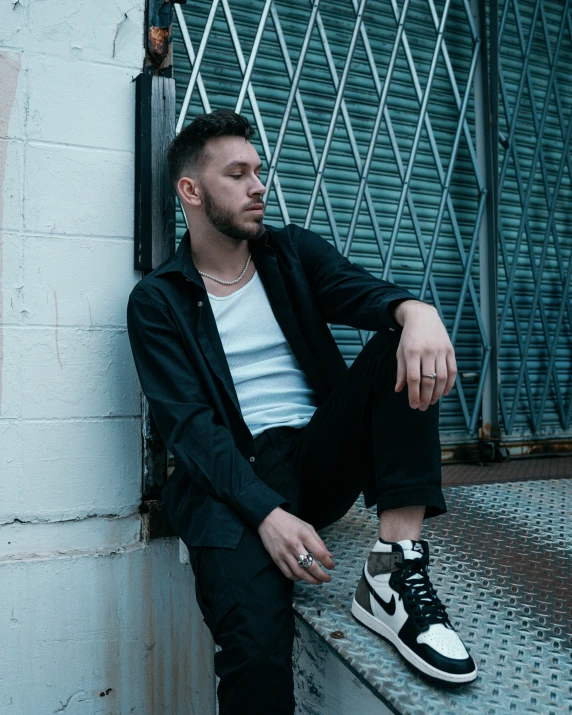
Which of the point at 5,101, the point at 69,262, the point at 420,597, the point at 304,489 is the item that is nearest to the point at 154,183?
the point at 69,262

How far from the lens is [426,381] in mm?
1617

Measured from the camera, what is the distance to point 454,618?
1.68m

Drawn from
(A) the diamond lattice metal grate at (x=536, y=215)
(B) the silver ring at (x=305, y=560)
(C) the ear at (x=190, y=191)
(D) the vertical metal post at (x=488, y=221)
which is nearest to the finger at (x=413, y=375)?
(B) the silver ring at (x=305, y=560)

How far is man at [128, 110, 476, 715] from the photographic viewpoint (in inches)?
61.1

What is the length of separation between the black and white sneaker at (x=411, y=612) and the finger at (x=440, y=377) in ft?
1.25

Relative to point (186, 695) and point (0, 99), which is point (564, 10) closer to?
point (0, 99)

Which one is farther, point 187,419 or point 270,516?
point 187,419

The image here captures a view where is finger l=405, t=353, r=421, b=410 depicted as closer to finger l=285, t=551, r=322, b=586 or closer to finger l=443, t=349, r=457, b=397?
finger l=443, t=349, r=457, b=397

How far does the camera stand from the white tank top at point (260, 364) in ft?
7.01

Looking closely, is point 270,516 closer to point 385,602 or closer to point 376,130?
point 385,602

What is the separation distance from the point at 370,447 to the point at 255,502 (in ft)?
1.37

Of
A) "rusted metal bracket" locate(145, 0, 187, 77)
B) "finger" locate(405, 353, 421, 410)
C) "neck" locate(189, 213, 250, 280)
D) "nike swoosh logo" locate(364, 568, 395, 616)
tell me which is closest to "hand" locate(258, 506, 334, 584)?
"nike swoosh logo" locate(364, 568, 395, 616)

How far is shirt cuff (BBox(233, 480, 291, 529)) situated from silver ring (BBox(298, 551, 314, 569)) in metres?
0.15

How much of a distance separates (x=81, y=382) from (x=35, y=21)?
124cm
